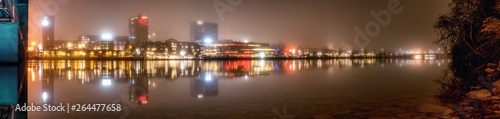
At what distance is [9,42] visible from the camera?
47.2 meters

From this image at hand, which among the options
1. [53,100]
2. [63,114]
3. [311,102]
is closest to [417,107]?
[311,102]

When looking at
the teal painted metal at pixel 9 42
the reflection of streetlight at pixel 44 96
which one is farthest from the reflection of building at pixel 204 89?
the teal painted metal at pixel 9 42

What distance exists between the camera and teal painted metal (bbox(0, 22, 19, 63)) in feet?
153

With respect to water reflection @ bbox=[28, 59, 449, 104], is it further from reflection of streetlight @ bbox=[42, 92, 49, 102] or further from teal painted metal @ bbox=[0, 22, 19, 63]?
teal painted metal @ bbox=[0, 22, 19, 63]

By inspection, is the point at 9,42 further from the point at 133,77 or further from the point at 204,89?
the point at 204,89

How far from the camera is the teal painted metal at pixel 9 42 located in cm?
4666

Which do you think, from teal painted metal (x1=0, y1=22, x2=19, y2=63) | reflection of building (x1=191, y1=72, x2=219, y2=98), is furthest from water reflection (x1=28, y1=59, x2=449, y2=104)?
teal painted metal (x1=0, y1=22, x2=19, y2=63)

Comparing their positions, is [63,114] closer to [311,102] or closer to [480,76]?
[311,102]

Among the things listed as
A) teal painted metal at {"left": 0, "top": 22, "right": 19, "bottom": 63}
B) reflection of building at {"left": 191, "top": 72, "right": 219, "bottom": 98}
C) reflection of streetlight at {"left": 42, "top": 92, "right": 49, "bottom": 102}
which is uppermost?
teal painted metal at {"left": 0, "top": 22, "right": 19, "bottom": 63}

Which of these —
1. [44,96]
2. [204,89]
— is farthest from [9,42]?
Answer: [204,89]

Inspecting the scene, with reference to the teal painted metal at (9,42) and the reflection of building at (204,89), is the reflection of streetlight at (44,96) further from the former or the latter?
the teal painted metal at (9,42)

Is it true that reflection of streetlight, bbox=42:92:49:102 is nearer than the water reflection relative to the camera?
Yes

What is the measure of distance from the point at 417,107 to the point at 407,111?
1390 mm

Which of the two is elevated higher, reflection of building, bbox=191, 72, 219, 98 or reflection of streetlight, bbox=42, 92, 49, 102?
reflection of streetlight, bbox=42, 92, 49, 102
